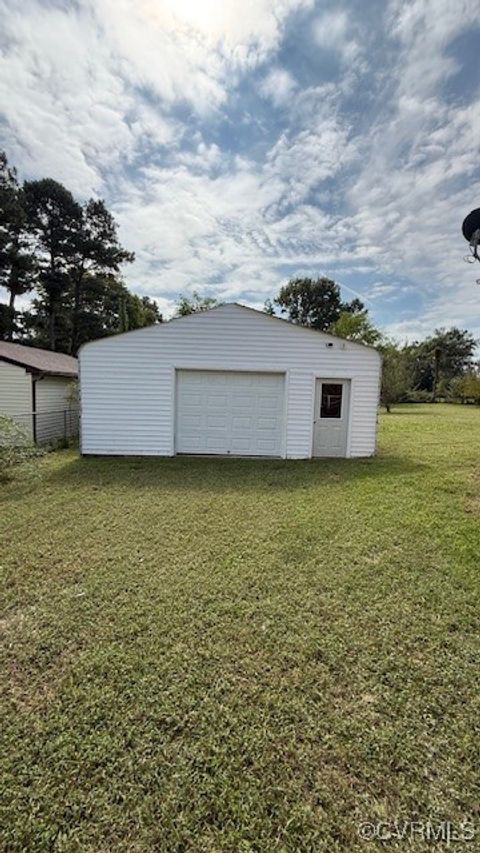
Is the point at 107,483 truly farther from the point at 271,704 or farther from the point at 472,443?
the point at 472,443

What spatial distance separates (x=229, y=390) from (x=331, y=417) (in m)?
2.60

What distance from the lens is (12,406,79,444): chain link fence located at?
10.8 meters

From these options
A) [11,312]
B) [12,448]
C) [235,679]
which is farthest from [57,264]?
[235,679]

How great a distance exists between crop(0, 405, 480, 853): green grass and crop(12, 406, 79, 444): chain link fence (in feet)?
22.3

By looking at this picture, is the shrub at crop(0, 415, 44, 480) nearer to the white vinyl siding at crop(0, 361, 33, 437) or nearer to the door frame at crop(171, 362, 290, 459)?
the door frame at crop(171, 362, 290, 459)

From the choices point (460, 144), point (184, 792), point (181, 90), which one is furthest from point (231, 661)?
point (460, 144)

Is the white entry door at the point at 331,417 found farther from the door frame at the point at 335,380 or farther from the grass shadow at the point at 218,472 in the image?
the grass shadow at the point at 218,472

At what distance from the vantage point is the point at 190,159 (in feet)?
32.6

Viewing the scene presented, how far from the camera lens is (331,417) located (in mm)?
9203

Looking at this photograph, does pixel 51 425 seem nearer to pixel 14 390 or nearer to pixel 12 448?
pixel 14 390

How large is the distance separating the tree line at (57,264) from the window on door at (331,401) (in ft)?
58.6

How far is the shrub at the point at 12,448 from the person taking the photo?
6.92 meters

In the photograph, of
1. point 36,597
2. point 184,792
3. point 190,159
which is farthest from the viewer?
point 190,159

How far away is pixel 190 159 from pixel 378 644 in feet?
37.9
